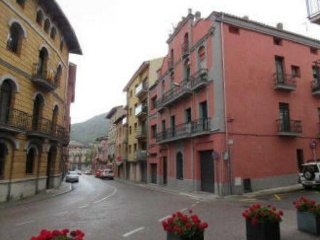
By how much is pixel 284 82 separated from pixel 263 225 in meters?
18.1

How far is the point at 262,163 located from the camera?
2089 centimetres

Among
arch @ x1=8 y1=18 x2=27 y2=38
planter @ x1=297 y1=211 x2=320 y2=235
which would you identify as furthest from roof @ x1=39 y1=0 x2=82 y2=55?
planter @ x1=297 y1=211 x2=320 y2=235

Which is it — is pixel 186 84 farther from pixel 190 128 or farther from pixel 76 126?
pixel 76 126

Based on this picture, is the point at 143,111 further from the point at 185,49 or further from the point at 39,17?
the point at 39,17

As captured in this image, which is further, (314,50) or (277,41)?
(314,50)

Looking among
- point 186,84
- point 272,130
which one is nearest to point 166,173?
→ point 186,84

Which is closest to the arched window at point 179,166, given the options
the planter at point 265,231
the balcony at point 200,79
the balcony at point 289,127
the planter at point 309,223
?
the balcony at point 200,79

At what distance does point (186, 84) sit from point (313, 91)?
10132 millimetres

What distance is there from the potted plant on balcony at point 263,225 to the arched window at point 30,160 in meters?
16.8

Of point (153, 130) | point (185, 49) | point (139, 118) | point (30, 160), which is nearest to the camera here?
point (30, 160)

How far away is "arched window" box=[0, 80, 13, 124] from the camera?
17.0 meters

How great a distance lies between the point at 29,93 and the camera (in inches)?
762

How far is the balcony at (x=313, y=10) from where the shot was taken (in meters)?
11.2

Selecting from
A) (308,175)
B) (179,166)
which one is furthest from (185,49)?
(308,175)
